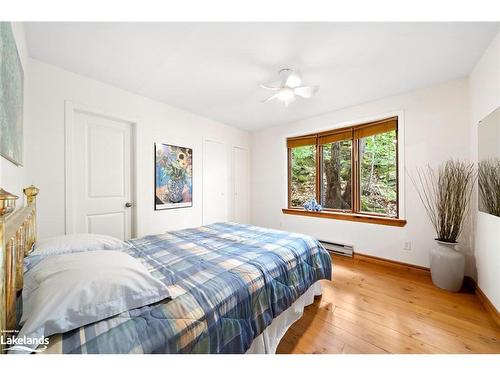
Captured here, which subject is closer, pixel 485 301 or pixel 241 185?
pixel 485 301

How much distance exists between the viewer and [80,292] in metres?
0.79

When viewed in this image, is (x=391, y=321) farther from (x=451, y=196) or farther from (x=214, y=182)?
(x=214, y=182)

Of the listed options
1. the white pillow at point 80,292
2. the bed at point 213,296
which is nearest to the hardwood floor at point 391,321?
the bed at point 213,296

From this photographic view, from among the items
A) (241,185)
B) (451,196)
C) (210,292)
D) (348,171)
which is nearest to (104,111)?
(210,292)

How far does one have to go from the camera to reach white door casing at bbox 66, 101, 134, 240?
2.20 metres

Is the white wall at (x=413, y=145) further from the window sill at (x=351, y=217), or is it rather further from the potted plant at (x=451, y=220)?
the potted plant at (x=451, y=220)

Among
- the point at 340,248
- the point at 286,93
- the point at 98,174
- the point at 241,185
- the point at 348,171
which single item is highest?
the point at 286,93

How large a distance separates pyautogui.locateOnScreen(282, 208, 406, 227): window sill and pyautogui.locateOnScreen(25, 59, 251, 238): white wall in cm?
180

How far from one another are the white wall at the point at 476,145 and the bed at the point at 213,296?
135 centimetres

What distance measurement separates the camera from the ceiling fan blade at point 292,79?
78.6 inches

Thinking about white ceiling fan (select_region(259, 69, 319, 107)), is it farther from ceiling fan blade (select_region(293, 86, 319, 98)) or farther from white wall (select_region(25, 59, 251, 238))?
white wall (select_region(25, 59, 251, 238))

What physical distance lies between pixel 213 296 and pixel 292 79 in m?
2.02

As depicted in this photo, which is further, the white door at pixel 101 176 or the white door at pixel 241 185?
the white door at pixel 241 185

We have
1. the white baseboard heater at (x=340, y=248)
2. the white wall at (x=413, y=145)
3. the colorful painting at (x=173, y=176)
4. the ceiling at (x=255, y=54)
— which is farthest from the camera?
the white baseboard heater at (x=340, y=248)
